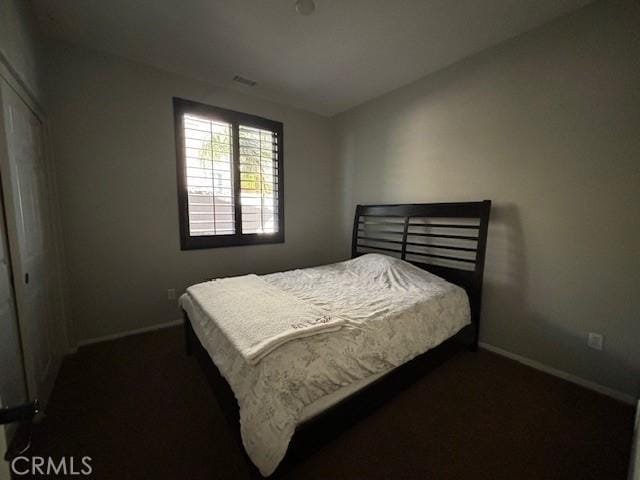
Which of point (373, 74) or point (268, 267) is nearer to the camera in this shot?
point (373, 74)

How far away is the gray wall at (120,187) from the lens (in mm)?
2199

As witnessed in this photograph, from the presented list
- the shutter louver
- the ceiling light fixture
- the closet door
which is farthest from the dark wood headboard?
the closet door

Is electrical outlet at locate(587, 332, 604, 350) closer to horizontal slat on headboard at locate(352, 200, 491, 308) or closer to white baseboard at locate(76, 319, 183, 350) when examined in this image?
horizontal slat on headboard at locate(352, 200, 491, 308)

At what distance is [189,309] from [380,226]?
7.36 ft

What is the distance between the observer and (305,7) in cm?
177

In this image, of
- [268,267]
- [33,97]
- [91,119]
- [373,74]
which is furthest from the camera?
[268,267]

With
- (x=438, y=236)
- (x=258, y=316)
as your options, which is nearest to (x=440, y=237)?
(x=438, y=236)

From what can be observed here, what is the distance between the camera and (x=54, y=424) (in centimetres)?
151

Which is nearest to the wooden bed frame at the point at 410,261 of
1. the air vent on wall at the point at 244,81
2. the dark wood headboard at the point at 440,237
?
the dark wood headboard at the point at 440,237

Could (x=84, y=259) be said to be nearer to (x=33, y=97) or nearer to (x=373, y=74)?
(x=33, y=97)

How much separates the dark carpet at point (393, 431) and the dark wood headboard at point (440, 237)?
736 mm

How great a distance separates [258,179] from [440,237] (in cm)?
222

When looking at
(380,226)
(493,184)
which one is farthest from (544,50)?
(380,226)

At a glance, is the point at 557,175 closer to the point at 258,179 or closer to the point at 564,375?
the point at 564,375
